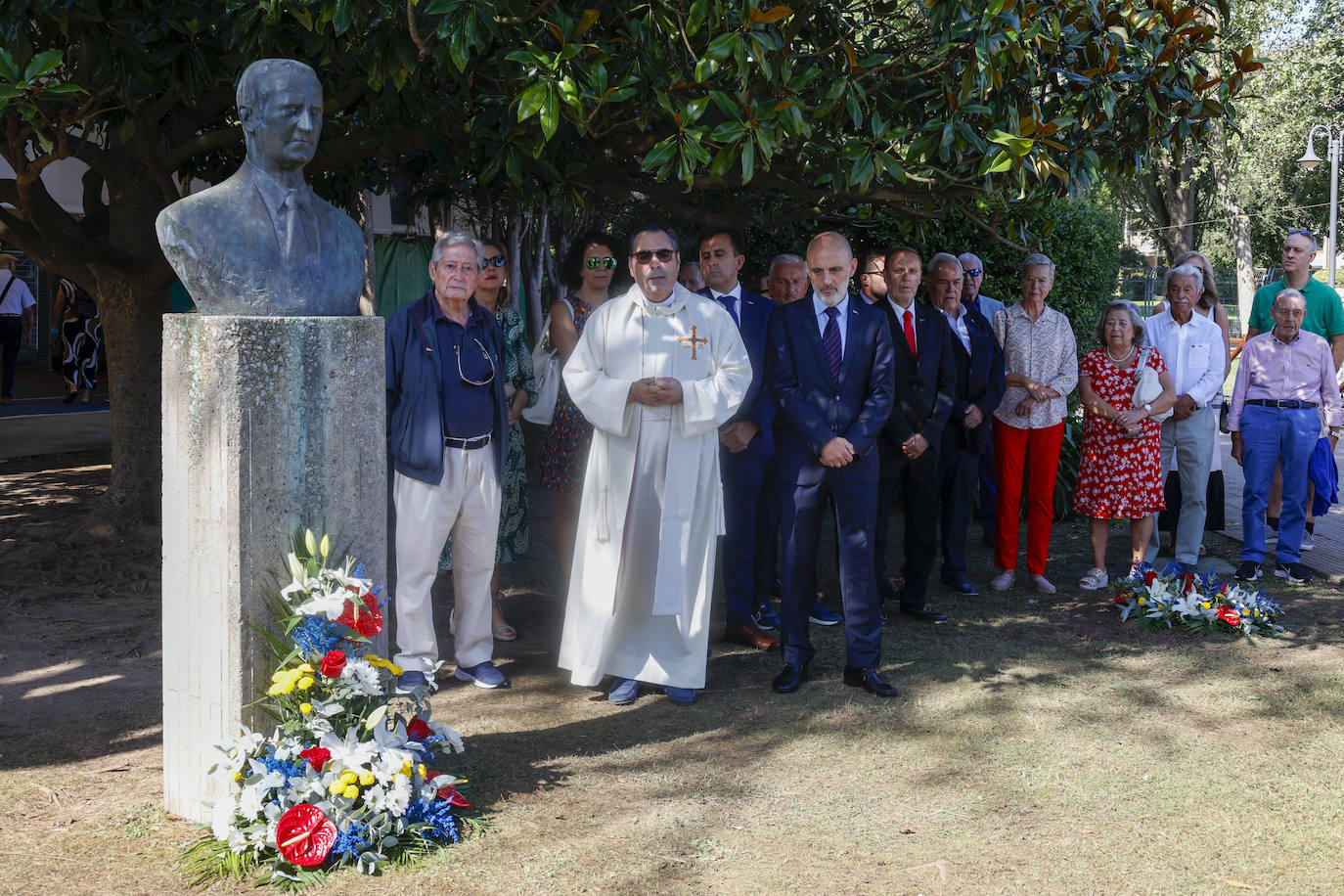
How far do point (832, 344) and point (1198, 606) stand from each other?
2.64 meters

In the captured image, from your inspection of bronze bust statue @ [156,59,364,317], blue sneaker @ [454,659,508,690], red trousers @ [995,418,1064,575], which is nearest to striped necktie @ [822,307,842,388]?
blue sneaker @ [454,659,508,690]

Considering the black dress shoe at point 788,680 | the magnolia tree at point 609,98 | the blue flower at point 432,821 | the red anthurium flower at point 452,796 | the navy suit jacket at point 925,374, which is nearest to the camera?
the blue flower at point 432,821

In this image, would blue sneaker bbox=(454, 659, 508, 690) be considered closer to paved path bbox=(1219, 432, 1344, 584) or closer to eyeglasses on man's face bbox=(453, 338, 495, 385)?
eyeglasses on man's face bbox=(453, 338, 495, 385)

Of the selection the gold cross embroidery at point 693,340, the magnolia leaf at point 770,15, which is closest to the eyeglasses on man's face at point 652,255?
the gold cross embroidery at point 693,340

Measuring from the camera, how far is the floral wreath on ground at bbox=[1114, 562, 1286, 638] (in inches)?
271

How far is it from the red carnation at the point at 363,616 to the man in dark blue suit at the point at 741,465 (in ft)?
8.69

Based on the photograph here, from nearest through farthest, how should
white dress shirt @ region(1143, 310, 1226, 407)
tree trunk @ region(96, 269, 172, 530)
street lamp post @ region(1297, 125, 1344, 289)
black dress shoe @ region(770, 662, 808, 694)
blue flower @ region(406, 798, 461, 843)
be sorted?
blue flower @ region(406, 798, 461, 843) < black dress shoe @ region(770, 662, 808, 694) < white dress shirt @ region(1143, 310, 1226, 407) < tree trunk @ region(96, 269, 172, 530) < street lamp post @ region(1297, 125, 1344, 289)

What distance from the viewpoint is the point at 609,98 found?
5109 millimetres

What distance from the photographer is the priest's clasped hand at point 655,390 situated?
5609 millimetres

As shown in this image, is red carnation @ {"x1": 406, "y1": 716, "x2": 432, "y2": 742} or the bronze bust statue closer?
the bronze bust statue

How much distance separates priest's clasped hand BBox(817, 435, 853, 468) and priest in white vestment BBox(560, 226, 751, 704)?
0.44m

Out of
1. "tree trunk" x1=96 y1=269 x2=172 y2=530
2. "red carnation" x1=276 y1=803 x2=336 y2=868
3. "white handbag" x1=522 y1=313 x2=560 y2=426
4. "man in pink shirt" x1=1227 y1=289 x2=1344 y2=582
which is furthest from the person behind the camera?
"tree trunk" x1=96 y1=269 x2=172 y2=530

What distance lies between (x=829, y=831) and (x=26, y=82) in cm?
400

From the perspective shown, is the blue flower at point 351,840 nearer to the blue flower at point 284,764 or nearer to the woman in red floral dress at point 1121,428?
the blue flower at point 284,764
